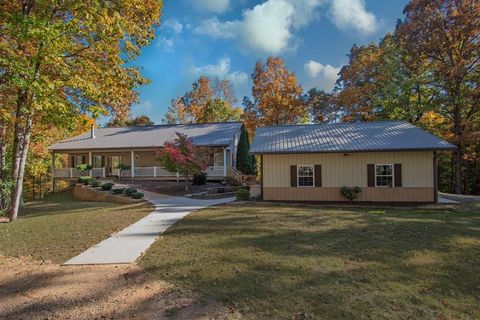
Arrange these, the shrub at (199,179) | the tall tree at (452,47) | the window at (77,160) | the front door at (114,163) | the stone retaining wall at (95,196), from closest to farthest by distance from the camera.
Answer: the stone retaining wall at (95,196)
the shrub at (199,179)
the tall tree at (452,47)
the front door at (114,163)
the window at (77,160)

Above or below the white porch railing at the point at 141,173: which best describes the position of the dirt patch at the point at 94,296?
below

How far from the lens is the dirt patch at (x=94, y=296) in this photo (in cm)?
399

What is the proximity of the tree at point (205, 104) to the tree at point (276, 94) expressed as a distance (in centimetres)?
527

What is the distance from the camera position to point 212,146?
2367cm

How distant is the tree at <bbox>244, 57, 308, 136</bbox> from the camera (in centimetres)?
3428

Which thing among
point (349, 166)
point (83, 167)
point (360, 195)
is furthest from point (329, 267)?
point (83, 167)

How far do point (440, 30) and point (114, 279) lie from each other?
86.5ft

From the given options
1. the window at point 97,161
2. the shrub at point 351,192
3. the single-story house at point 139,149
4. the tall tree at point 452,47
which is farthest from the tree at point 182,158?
the tall tree at point 452,47

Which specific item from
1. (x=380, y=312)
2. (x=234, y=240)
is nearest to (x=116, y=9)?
(x=234, y=240)

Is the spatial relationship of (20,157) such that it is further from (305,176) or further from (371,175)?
(371,175)

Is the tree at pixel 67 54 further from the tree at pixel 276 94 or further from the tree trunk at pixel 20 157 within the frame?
the tree at pixel 276 94

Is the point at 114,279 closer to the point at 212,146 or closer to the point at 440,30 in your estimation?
the point at 212,146

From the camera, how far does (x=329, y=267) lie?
548 cm

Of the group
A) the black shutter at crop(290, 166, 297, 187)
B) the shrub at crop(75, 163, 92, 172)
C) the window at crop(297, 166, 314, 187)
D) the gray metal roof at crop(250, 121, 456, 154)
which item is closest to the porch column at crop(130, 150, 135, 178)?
the shrub at crop(75, 163, 92, 172)
